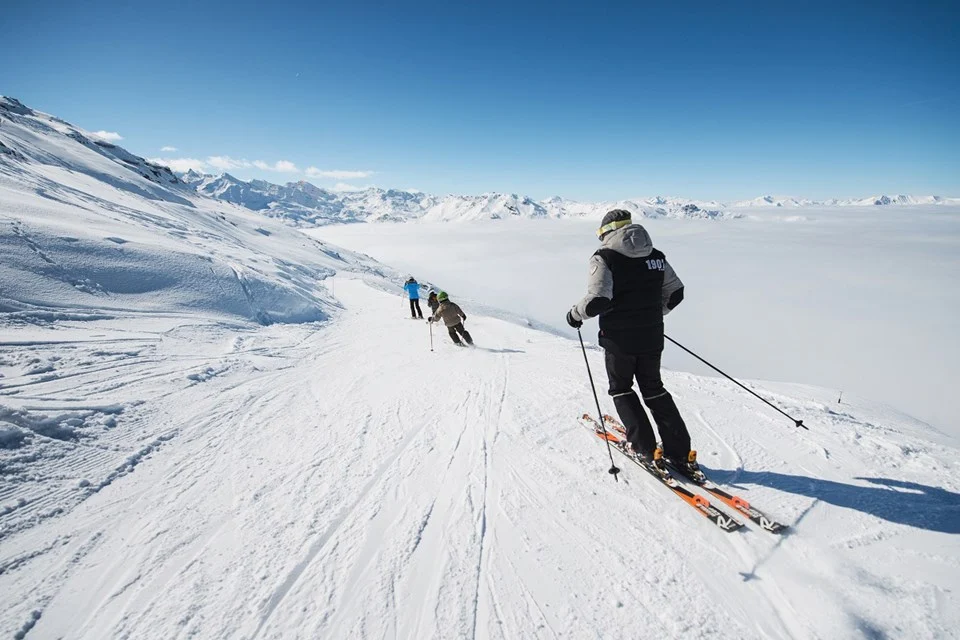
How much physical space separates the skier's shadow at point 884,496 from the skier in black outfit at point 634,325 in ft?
2.67

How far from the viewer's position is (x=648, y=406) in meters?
3.95

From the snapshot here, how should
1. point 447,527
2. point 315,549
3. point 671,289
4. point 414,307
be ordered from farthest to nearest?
point 414,307 < point 671,289 < point 447,527 < point 315,549

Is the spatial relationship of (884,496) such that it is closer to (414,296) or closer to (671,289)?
(671,289)

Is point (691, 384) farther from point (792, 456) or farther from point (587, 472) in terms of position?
point (587, 472)

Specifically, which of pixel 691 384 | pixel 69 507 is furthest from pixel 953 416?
pixel 69 507

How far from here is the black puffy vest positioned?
376 centimetres

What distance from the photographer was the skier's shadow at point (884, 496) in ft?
10.8

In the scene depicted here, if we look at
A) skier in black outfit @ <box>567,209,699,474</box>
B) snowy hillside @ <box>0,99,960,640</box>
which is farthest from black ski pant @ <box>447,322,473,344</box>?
skier in black outfit @ <box>567,209,699,474</box>

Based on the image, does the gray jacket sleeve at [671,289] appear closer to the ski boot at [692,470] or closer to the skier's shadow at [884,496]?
the ski boot at [692,470]

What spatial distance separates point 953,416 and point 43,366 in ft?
324

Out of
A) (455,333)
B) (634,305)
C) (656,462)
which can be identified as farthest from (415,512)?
(455,333)

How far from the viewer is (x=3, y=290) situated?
6973 millimetres

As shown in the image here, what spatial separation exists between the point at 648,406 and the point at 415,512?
8.52ft

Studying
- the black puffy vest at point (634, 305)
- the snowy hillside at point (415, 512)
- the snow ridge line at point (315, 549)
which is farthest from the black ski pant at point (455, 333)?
the black puffy vest at point (634, 305)
